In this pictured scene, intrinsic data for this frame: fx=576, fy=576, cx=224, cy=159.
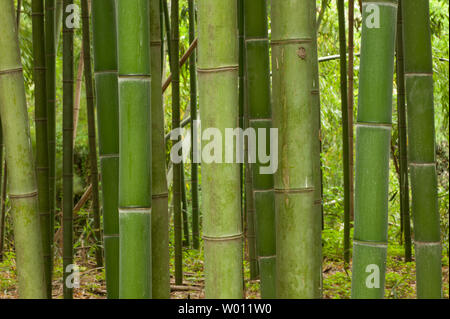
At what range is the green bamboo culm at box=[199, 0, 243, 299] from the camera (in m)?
0.93

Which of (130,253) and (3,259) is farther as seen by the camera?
(3,259)

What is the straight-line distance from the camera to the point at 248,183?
2275 mm

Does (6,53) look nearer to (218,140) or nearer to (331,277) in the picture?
(218,140)

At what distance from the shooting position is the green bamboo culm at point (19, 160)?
1.07 meters

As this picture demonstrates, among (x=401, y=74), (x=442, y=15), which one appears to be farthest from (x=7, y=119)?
(x=442, y=15)

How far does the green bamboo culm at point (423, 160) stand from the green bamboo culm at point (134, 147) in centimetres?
64

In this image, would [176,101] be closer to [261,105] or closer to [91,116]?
[91,116]

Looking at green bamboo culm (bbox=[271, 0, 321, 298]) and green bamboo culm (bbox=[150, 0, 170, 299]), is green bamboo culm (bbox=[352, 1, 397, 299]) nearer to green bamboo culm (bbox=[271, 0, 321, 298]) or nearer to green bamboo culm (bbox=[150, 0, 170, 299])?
green bamboo culm (bbox=[271, 0, 321, 298])

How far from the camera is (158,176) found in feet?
3.87

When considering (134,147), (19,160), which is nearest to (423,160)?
(134,147)

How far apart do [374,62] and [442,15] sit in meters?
3.93

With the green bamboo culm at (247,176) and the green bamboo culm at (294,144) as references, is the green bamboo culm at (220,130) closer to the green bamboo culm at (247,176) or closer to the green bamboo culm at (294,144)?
the green bamboo culm at (294,144)

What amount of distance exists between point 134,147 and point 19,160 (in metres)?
0.27
